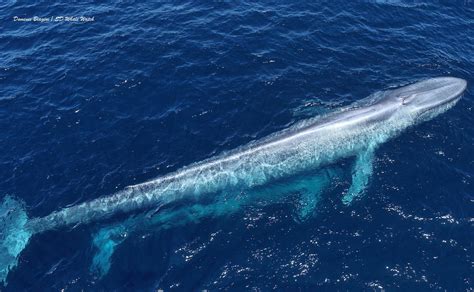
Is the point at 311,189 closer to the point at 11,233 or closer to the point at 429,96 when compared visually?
the point at 429,96

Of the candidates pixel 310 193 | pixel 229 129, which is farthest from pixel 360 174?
pixel 229 129

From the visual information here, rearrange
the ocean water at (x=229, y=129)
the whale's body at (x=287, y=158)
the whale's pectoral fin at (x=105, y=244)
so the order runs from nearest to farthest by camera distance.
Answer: the ocean water at (x=229, y=129)
the whale's pectoral fin at (x=105, y=244)
the whale's body at (x=287, y=158)

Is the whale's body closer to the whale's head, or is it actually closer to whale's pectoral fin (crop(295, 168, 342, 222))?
the whale's head

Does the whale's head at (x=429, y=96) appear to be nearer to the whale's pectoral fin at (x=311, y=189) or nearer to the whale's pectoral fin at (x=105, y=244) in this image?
the whale's pectoral fin at (x=311, y=189)

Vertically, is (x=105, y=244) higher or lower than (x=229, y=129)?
lower

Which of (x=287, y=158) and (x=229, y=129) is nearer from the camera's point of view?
(x=287, y=158)

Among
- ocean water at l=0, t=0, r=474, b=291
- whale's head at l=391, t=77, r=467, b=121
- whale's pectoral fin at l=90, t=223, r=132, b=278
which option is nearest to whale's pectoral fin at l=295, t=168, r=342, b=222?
ocean water at l=0, t=0, r=474, b=291

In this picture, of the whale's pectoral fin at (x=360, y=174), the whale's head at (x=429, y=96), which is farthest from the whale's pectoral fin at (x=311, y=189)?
the whale's head at (x=429, y=96)
